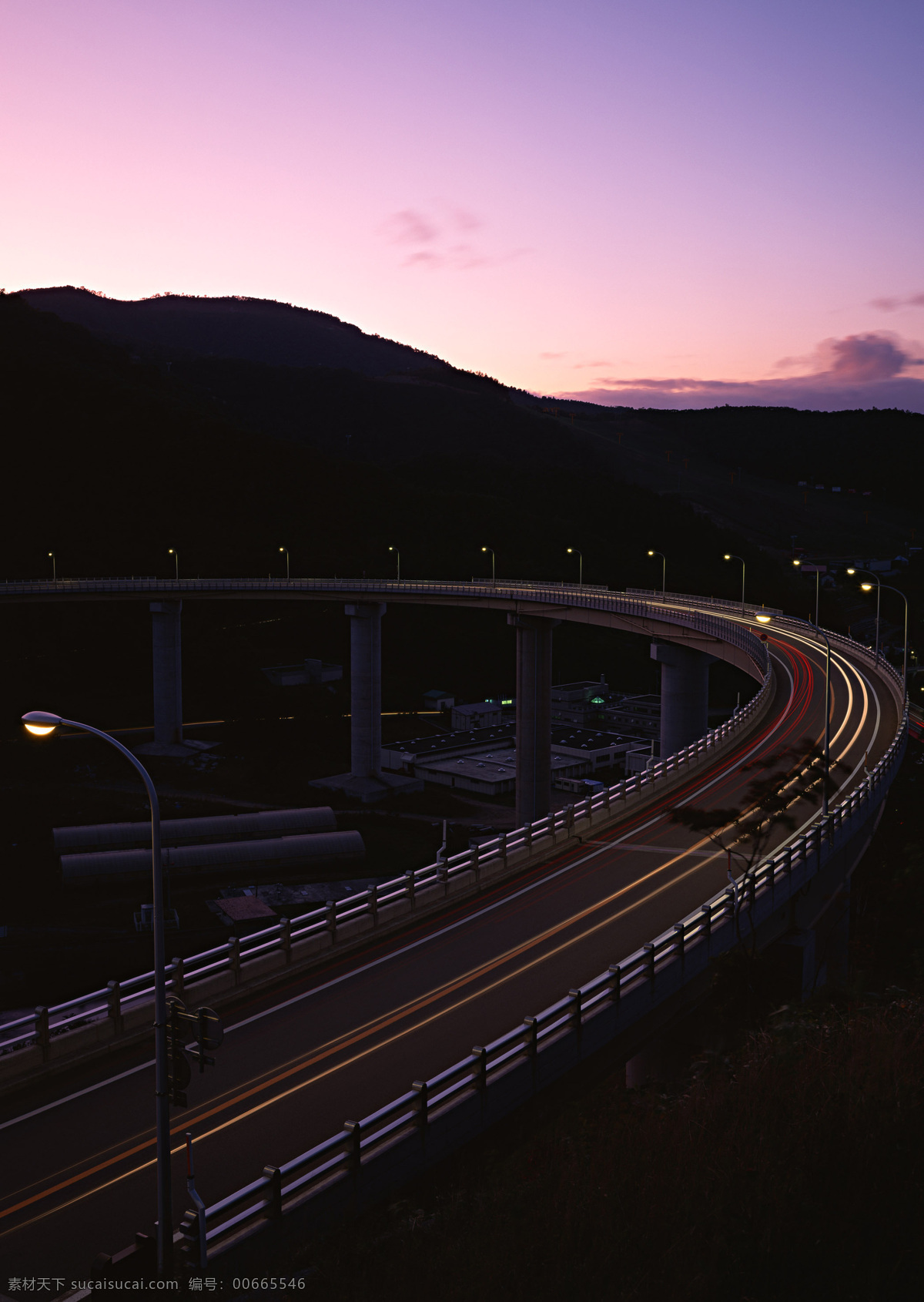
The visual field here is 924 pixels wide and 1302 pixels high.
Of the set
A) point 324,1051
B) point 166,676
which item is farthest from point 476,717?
point 324,1051

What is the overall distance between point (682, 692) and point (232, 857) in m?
32.3

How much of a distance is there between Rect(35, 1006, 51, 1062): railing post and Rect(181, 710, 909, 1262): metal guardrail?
5332 millimetres

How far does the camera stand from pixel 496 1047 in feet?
54.2

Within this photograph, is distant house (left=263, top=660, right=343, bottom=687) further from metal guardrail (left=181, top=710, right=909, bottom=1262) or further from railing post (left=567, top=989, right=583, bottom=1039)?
railing post (left=567, top=989, right=583, bottom=1039)

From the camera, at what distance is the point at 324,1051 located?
17062 mm

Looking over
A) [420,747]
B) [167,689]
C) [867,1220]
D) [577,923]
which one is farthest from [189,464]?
[867,1220]

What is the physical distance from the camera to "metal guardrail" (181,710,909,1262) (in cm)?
1259

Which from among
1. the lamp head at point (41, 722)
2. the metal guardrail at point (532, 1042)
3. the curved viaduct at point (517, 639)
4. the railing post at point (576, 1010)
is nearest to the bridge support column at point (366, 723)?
the curved viaduct at point (517, 639)

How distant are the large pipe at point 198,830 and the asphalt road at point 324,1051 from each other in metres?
43.3

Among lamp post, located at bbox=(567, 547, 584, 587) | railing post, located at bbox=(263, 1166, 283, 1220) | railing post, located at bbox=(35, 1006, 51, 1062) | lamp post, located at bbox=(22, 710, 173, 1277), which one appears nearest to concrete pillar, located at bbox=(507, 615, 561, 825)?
lamp post, located at bbox=(567, 547, 584, 587)

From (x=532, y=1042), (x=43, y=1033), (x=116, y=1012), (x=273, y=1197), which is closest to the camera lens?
(x=273, y=1197)

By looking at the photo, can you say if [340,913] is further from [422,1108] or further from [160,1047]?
[160,1047]

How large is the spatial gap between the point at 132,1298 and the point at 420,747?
87805 millimetres

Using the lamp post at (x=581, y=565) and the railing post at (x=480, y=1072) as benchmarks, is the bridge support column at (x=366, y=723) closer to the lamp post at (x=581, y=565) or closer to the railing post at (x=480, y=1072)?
the lamp post at (x=581, y=565)
